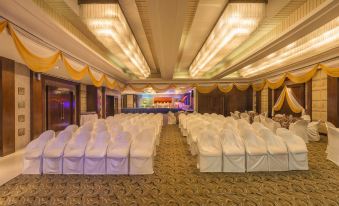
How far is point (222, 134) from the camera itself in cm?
465

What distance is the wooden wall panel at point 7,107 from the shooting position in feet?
18.9

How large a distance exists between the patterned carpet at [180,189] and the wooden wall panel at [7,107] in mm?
2509

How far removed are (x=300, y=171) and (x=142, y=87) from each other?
1243cm

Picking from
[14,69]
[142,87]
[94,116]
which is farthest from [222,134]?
[142,87]

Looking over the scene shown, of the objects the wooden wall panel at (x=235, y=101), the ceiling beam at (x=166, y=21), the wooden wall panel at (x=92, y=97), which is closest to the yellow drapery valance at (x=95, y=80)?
the ceiling beam at (x=166, y=21)

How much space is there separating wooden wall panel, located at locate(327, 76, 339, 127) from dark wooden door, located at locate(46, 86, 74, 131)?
450 inches

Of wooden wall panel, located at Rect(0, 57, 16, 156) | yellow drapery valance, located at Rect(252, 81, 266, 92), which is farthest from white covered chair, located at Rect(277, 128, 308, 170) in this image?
yellow drapery valance, located at Rect(252, 81, 266, 92)

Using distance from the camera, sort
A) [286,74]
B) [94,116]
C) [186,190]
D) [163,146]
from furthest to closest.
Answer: [94,116], [286,74], [163,146], [186,190]

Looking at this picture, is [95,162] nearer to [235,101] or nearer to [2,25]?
[2,25]

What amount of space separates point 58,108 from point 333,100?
38.1 feet

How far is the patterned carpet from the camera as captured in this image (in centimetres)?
318

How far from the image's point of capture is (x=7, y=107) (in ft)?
19.5

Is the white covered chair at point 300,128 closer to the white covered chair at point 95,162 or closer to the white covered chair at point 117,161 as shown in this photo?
the white covered chair at point 117,161

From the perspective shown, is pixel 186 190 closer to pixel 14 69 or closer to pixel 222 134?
pixel 222 134
